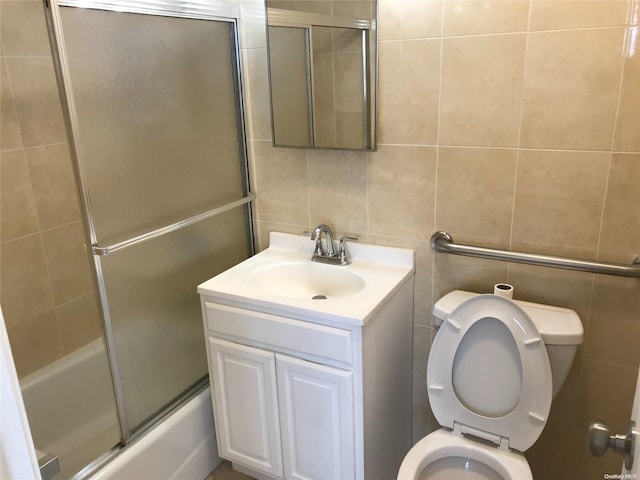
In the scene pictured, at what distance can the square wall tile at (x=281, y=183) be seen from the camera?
2.01 m

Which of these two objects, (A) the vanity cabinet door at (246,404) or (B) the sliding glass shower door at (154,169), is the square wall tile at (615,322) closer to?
(A) the vanity cabinet door at (246,404)

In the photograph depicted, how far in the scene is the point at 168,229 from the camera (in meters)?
1.76

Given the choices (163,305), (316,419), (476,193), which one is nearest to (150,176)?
(163,305)

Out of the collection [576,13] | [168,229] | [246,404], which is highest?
[576,13]

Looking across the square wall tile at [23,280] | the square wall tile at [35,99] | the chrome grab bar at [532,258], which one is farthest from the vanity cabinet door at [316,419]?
the square wall tile at [35,99]

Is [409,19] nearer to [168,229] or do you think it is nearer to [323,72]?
[323,72]

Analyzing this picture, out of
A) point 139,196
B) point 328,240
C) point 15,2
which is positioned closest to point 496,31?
point 328,240

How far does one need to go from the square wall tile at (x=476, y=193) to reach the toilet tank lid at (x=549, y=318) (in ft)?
0.71

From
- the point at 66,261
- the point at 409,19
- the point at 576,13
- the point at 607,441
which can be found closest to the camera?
the point at 607,441

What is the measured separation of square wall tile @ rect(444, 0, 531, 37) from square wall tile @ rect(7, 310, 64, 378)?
196 centimetres

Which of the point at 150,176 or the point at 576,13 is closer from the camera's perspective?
the point at 576,13

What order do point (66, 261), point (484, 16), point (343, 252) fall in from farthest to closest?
point (66, 261), point (343, 252), point (484, 16)

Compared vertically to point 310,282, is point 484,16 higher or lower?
higher

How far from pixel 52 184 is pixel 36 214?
139 millimetres
